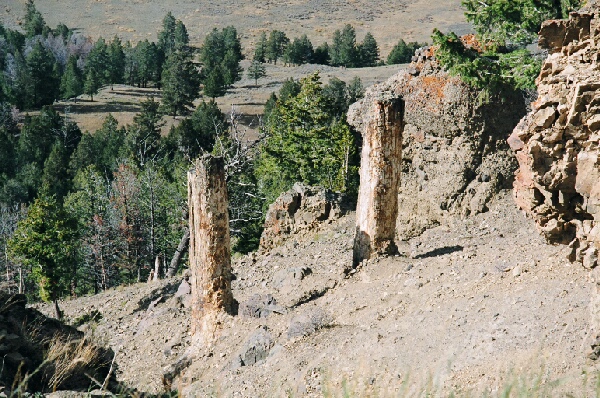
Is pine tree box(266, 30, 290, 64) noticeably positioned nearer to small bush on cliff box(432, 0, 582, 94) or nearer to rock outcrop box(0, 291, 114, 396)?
small bush on cliff box(432, 0, 582, 94)

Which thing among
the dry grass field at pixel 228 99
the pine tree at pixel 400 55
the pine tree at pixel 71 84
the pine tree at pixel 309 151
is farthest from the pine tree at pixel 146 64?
the pine tree at pixel 309 151

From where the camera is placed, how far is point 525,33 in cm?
1658

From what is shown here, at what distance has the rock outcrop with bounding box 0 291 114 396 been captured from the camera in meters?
7.46

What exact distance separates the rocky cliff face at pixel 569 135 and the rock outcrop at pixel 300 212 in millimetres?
10171

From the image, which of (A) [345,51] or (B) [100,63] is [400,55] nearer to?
(A) [345,51]

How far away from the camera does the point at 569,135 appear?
7297mm

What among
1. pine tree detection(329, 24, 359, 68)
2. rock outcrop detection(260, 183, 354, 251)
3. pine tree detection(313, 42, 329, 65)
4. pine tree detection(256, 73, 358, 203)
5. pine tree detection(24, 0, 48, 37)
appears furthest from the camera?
pine tree detection(24, 0, 48, 37)

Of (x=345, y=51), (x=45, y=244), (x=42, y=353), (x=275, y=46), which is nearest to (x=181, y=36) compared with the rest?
(x=275, y=46)

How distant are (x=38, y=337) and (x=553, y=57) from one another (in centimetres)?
751

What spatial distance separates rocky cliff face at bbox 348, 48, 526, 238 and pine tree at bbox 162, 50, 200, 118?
190 ft

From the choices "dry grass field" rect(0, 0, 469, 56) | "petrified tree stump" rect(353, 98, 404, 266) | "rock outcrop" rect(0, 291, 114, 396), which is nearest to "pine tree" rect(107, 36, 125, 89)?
"dry grass field" rect(0, 0, 469, 56)

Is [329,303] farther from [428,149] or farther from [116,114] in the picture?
[116,114]

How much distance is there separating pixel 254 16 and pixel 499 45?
386ft

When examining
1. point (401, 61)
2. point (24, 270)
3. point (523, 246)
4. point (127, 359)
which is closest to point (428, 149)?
point (523, 246)
